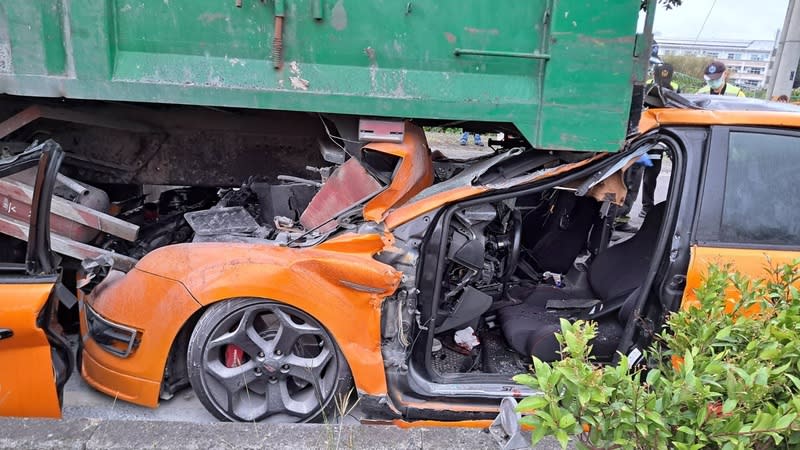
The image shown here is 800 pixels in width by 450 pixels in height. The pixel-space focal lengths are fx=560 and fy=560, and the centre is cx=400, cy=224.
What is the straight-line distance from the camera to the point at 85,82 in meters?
2.60

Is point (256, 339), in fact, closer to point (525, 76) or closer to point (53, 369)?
point (53, 369)

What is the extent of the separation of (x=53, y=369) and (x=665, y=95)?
10.6 ft

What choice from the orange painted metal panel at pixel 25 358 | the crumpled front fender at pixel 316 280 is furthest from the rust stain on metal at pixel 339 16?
the orange painted metal panel at pixel 25 358

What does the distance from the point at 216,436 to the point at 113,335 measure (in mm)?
846

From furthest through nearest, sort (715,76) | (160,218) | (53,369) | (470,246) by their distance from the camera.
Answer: (715,76)
(160,218)
(470,246)
(53,369)

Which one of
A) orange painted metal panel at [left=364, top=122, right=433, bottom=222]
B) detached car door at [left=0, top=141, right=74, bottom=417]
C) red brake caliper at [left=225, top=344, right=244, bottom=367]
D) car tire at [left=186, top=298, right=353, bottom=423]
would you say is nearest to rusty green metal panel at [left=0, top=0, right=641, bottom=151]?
orange painted metal panel at [left=364, top=122, right=433, bottom=222]

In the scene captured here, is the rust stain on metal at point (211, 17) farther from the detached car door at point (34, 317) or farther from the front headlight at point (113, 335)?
the front headlight at point (113, 335)

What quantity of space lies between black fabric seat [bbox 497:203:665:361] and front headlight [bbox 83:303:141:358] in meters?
2.01

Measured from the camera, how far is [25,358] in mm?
2402

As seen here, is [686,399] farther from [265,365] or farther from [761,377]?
[265,365]

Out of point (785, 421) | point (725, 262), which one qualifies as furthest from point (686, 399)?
point (725, 262)

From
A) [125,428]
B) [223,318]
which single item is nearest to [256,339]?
[223,318]

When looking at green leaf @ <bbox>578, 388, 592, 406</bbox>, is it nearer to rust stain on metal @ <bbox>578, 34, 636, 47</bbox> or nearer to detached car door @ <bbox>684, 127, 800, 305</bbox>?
detached car door @ <bbox>684, 127, 800, 305</bbox>

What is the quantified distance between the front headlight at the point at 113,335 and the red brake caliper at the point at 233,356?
41 centimetres
